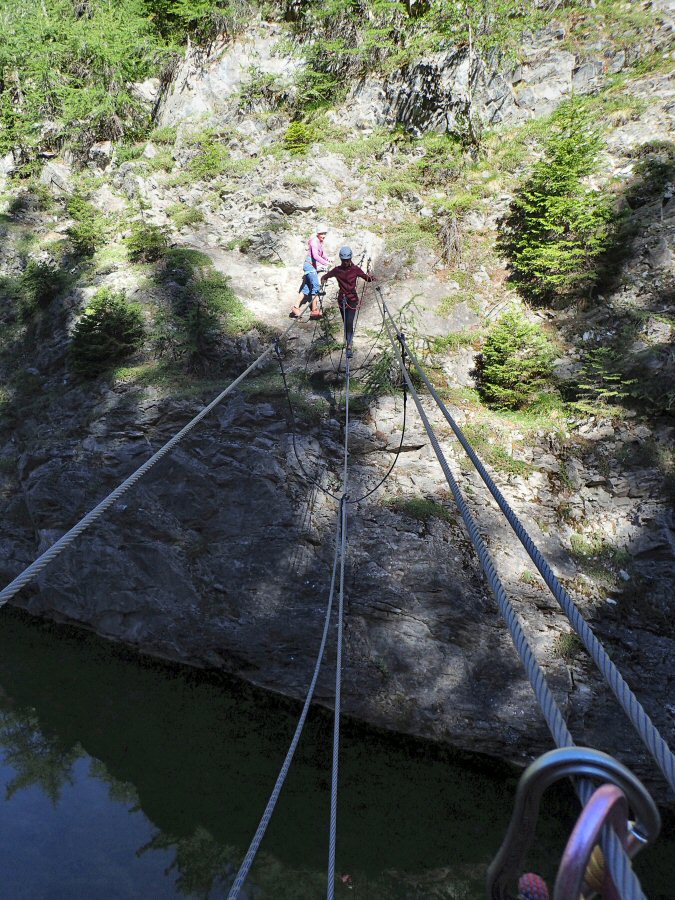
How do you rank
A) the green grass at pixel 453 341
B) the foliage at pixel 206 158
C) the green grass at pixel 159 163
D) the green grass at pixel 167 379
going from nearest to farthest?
the green grass at pixel 167 379 → the green grass at pixel 453 341 → the foliage at pixel 206 158 → the green grass at pixel 159 163

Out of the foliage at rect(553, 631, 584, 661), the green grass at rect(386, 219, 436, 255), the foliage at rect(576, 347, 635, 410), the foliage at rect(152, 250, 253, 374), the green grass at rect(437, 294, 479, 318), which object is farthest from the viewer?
the green grass at rect(386, 219, 436, 255)

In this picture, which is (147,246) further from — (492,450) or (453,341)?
(492,450)

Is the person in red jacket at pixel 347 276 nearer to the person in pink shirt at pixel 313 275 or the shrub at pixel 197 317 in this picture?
the person in pink shirt at pixel 313 275

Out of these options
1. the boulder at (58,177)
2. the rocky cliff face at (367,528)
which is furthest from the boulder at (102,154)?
the rocky cliff face at (367,528)

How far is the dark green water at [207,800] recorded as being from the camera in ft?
14.5

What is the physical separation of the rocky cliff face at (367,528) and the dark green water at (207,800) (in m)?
0.43

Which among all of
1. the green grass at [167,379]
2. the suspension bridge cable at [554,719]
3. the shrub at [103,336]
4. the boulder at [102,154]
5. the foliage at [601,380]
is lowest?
the suspension bridge cable at [554,719]

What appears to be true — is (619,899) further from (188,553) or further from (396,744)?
(188,553)

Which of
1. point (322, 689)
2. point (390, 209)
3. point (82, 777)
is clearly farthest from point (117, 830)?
point (390, 209)

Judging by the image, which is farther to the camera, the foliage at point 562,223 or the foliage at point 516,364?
the foliage at point 562,223

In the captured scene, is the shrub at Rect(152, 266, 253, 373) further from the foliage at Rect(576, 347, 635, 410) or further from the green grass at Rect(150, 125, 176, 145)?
the foliage at Rect(576, 347, 635, 410)

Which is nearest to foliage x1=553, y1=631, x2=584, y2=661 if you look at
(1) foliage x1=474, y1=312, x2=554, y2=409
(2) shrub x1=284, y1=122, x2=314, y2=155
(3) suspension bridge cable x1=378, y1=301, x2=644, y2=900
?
(1) foliage x1=474, y1=312, x2=554, y2=409

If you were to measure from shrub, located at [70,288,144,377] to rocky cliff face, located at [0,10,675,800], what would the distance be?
1.35ft

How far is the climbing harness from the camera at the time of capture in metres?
0.68
